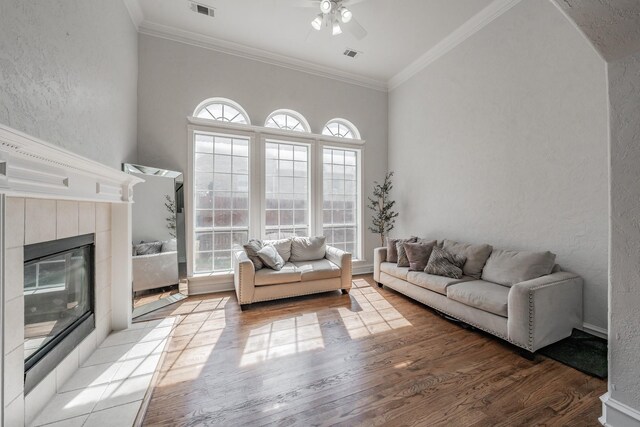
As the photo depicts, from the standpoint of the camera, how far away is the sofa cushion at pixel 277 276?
3.24 metres

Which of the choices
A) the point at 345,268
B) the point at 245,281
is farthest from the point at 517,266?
the point at 245,281

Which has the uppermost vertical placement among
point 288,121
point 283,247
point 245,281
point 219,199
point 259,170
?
point 288,121

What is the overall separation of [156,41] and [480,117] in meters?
4.64

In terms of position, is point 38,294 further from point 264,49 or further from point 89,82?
point 264,49

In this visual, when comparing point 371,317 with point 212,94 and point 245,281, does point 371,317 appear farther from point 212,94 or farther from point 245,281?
point 212,94

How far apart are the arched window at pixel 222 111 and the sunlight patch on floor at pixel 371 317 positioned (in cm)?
323

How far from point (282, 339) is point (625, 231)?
2.59 metres

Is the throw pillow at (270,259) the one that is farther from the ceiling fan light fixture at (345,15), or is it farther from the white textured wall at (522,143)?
the ceiling fan light fixture at (345,15)

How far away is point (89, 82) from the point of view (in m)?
2.07

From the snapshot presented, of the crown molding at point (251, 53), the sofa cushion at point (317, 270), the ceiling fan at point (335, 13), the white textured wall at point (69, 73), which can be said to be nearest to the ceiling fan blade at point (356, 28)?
the ceiling fan at point (335, 13)

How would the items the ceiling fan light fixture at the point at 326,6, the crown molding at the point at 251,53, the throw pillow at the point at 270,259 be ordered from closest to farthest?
the ceiling fan light fixture at the point at 326,6
the throw pillow at the point at 270,259
the crown molding at the point at 251,53

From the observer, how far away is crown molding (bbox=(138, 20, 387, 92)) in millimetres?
3563

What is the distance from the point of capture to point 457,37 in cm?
366

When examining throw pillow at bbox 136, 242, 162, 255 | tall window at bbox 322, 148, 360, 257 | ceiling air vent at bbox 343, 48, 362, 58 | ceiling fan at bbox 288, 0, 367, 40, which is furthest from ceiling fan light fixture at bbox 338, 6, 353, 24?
throw pillow at bbox 136, 242, 162, 255
